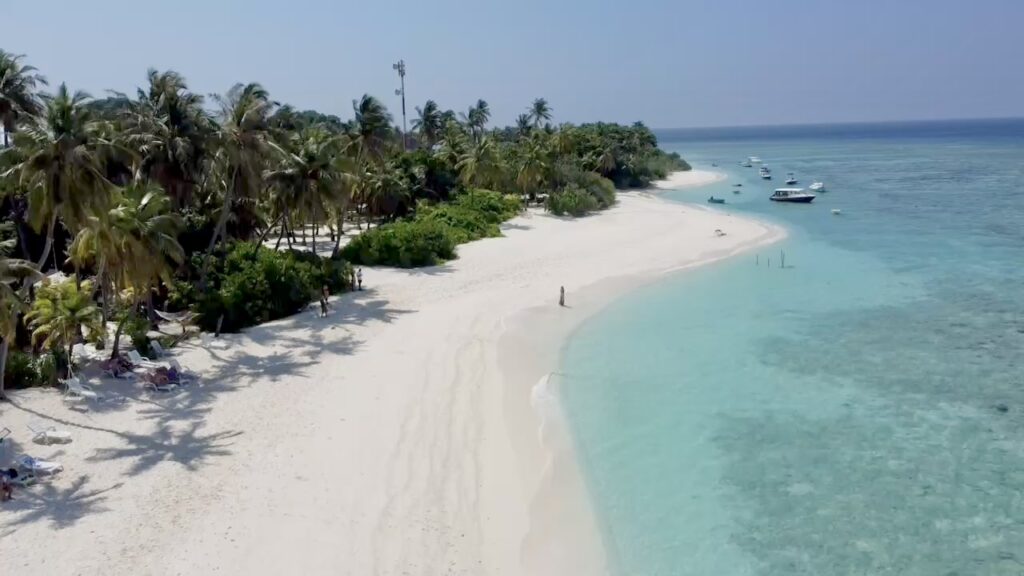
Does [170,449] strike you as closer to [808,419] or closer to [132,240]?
[132,240]

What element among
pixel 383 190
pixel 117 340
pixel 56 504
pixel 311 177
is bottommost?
pixel 56 504

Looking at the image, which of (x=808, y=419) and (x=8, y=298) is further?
(x=808, y=419)

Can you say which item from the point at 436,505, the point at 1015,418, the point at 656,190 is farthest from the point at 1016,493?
the point at 656,190

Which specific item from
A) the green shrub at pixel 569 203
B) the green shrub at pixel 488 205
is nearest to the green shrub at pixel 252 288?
the green shrub at pixel 488 205

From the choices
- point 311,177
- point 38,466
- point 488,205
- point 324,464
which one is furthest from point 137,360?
point 488,205

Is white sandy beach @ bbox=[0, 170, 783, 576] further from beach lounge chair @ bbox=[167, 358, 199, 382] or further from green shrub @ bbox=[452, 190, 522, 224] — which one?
green shrub @ bbox=[452, 190, 522, 224]

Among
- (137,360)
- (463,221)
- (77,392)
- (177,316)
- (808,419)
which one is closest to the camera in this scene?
(77,392)
